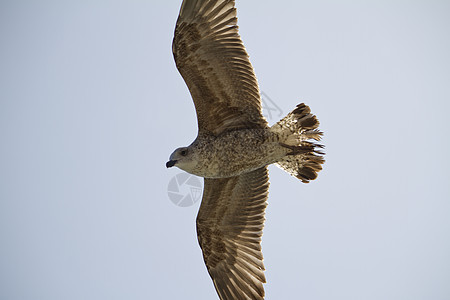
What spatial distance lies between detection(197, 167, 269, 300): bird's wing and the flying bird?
0.02 meters

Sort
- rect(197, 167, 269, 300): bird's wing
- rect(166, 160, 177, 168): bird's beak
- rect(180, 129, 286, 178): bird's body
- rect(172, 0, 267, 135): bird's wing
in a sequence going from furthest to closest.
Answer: rect(197, 167, 269, 300): bird's wing → rect(180, 129, 286, 178): bird's body → rect(166, 160, 177, 168): bird's beak → rect(172, 0, 267, 135): bird's wing

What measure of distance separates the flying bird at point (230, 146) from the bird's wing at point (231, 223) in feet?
0.05

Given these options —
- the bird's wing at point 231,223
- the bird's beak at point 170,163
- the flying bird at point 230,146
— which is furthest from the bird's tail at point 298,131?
the bird's beak at point 170,163

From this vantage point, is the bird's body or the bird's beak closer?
the bird's beak

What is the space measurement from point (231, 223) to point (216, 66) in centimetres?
260

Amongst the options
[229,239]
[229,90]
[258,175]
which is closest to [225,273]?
[229,239]

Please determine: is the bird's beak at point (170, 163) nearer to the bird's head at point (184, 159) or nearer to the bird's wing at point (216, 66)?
the bird's head at point (184, 159)

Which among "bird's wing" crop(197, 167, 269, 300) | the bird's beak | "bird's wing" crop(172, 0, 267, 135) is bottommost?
"bird's wing" crop(197, 167, 269, 300)

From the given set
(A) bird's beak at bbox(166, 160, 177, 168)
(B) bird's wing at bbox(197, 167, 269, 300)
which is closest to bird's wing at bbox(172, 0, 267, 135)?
(A) bird's beak at bbox(166, 160, 177, 168)

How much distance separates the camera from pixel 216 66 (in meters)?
7.75

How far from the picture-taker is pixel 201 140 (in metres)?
8.06

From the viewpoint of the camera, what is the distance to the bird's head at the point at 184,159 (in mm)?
7855

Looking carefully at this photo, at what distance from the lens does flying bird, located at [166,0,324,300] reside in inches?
303

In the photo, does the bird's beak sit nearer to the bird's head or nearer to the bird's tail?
the bird's head
